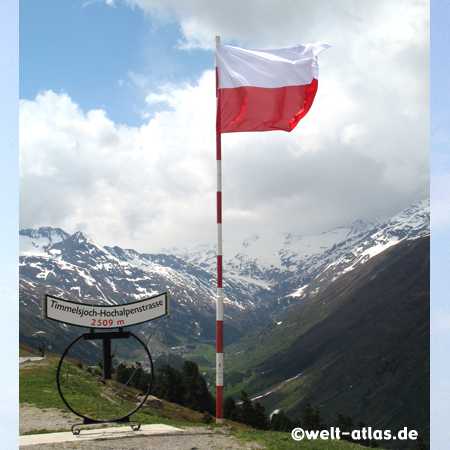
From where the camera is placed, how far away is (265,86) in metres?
25.2

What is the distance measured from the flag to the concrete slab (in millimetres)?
15947

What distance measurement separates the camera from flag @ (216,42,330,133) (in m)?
24.7

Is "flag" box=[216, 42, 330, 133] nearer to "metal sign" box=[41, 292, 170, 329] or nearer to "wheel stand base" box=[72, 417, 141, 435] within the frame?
"metal sign" box=[41, 292, 170, 329]

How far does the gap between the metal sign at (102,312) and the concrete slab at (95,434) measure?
512cm

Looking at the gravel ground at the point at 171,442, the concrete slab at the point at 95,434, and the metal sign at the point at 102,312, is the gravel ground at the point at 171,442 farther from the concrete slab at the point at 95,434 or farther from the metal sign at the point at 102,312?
the metal sign at the point at 102,312

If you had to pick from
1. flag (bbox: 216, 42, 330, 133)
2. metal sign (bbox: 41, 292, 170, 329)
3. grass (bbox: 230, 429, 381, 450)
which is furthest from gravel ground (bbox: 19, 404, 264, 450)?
flag (bbox: 216, 42, 330, 133)

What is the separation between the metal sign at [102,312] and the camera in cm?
2320

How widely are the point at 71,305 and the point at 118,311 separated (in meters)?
2.45

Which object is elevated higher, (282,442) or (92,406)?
(282,442)

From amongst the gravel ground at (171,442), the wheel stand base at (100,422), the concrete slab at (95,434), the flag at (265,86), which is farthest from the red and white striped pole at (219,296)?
the wheel stand base at (100,422)

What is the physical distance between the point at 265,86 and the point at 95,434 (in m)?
20.2

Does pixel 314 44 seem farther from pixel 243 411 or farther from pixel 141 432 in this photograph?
pixel 243 411

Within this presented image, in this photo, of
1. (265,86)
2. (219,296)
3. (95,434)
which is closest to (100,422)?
(95,434)

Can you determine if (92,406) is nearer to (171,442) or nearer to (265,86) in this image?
(171,442)
